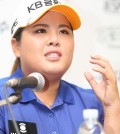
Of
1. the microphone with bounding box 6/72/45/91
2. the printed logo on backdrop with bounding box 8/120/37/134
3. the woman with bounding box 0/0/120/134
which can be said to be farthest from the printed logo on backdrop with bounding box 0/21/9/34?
the microphone with bounding box 6/72/45/91

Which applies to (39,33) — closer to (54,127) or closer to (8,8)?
(54,127)

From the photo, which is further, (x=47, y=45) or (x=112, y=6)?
(x=112, y=6)

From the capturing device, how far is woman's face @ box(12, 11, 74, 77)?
1104 millimetres

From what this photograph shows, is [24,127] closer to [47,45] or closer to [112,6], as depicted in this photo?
[47,45]

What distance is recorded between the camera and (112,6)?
168 centimetres

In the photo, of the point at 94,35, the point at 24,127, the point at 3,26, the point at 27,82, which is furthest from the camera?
the point at 94,35

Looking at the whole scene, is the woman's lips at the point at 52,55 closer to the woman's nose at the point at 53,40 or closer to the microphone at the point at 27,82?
the woman's nose at the point at 53,40

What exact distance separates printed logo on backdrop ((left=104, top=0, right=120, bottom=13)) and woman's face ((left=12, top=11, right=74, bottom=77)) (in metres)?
0.56

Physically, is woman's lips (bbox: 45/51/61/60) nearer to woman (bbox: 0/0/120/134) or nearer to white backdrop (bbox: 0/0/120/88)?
woman (bbox: 0/0/120/134)

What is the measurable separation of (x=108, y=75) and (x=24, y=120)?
0.36m

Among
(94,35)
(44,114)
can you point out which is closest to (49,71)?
(44,114)

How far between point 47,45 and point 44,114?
258mm

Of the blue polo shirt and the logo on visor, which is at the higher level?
the logo on visor

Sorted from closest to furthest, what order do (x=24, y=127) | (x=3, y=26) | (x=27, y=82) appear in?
1. (x=27, y=82)
2. (x=24, y=127)
3. (x=3, y=26)
